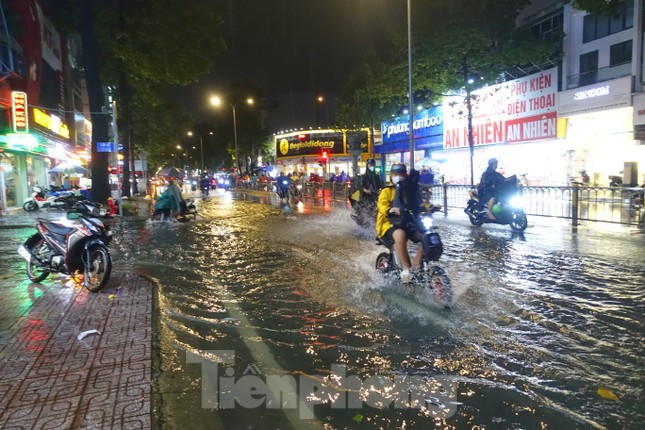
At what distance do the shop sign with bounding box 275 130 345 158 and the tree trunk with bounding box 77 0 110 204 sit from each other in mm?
30179

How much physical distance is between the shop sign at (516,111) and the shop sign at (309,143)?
74.2ft

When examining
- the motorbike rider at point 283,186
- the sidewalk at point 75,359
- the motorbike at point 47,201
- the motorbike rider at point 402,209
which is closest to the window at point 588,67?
the motorbike rider at point 283,186

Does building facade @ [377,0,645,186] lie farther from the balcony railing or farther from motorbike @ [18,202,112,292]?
motorbike @ [18,202,112,292]

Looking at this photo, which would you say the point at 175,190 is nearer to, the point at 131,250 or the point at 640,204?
the point at 131,250

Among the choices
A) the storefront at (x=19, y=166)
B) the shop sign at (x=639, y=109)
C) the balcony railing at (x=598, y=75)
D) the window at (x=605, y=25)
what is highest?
the window at (x=605, y=25)

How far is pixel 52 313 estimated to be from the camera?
5996mm

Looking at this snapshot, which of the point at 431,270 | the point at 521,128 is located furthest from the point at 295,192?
the point at 431,270

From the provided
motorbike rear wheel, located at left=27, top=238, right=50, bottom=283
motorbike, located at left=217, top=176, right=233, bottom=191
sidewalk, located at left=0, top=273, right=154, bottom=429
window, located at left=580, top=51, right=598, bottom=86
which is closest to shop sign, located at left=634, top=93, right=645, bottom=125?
window, located at left=580, top=51, right=598, bottom=86

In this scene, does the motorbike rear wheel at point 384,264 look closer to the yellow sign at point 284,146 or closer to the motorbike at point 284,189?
the motorbike at point 284,189

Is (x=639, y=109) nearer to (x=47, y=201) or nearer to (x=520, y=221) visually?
(x=520, y=221)

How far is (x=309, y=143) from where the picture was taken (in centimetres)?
5175

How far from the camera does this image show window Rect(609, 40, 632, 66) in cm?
2268

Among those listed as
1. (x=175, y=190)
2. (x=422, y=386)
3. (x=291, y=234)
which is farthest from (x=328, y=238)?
(x=422, y=386)
